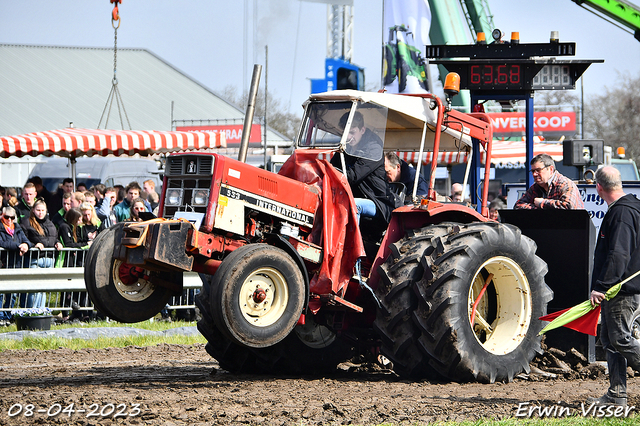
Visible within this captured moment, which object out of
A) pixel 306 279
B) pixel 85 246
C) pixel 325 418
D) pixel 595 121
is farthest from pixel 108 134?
pixel 595 121

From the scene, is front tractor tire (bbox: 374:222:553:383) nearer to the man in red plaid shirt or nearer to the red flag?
the red flag

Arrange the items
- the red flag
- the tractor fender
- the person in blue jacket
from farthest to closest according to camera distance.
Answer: the person in blue jacket
the tractor fender
the red flag

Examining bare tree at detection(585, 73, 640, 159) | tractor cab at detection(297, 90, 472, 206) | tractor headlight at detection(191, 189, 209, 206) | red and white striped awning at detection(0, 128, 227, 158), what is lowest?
tractor headlight at detection(191, 189, 209, 206)

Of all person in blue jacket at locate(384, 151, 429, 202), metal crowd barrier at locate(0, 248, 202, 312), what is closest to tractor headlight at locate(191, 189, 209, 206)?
person in blue jacket at locate(384, 151, 429, 202)

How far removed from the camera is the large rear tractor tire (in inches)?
256

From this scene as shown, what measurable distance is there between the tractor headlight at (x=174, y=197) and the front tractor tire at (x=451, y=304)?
1.80m

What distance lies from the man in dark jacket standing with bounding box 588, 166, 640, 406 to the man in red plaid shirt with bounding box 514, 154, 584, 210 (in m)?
2.53

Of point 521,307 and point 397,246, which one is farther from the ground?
point 397,246

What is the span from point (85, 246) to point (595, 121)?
194 feet

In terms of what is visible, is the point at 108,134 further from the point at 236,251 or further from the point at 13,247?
the point at 236,251

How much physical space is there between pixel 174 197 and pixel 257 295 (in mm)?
1198

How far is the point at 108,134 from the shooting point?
16.3 m

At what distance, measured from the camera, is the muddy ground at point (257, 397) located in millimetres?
5605

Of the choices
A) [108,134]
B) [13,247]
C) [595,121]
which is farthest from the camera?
[595,121]
